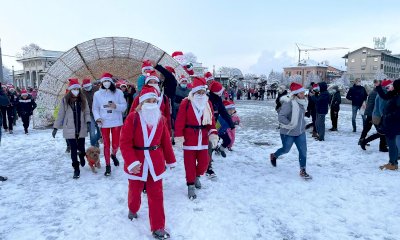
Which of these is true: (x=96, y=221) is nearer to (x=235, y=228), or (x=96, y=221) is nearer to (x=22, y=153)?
(x=235, y=228)

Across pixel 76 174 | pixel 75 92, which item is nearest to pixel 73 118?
pixel 75 92

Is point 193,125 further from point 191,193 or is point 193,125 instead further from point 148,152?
point 148,152

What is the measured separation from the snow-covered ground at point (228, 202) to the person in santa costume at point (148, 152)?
36 cm

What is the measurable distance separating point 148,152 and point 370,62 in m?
79.7

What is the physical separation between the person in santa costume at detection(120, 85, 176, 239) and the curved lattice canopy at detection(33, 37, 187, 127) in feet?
28.7

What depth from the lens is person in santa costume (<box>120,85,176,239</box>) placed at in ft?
11.3

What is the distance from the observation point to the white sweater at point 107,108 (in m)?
5.79

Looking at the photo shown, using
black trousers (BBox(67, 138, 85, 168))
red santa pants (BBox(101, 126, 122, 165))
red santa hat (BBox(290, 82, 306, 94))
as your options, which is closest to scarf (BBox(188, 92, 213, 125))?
red santa hat (BBox(290, 82, 306, 94))

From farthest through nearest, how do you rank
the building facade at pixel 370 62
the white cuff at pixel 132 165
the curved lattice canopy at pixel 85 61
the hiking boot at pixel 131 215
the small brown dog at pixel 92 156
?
1. the building facade at pixel 370 62
2. the curved lattice canopy at pixel 85 61
3. the small brown dog at pixel 92 156
4. the hiking boot at pixel 131 215
5. the white cuff at pixel 132 165

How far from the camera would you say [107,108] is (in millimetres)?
5805

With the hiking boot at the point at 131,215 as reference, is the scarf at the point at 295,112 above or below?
above

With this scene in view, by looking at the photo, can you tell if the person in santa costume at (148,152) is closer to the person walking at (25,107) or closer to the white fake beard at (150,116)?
the white fake beard at (150,116)

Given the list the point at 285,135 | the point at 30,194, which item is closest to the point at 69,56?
the point at 30,194

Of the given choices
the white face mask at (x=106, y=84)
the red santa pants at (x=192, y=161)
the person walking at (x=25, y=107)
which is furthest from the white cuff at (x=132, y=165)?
the person walking at (x=25, y=107)
